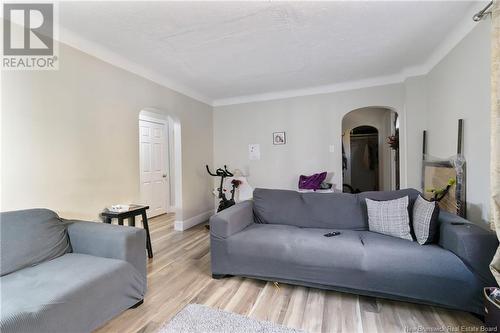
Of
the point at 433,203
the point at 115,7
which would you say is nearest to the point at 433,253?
the point at 433,203

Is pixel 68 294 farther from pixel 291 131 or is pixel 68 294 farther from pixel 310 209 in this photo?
pixel 291 131

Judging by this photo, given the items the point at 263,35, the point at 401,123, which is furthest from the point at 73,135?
the point at 401,123

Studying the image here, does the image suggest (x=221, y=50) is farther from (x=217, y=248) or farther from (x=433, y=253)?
(x=433, y=253)

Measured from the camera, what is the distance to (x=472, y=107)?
209 cm

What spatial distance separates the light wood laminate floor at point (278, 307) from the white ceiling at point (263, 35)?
8.10ft

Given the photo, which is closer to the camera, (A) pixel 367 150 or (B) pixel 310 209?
(B) pixel 310 209

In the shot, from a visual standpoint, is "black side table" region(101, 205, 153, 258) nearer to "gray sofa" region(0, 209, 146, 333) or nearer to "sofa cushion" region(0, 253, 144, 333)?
"gray sofa" region(0, 209, 146, 333)

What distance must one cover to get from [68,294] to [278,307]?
4.69 ft

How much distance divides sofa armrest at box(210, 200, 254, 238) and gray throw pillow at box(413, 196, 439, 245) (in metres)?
1.61

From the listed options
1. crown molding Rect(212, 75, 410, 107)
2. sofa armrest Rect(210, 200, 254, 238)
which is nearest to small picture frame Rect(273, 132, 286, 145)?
crown molding Rect(212, 75, 410, 107)

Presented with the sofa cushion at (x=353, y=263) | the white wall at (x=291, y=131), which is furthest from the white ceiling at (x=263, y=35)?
the sofa cushion at (x=353, y=263)

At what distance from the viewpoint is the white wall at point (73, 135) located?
190cm

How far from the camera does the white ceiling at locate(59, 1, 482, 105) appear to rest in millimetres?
1942

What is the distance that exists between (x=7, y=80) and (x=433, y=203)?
3733 mm
